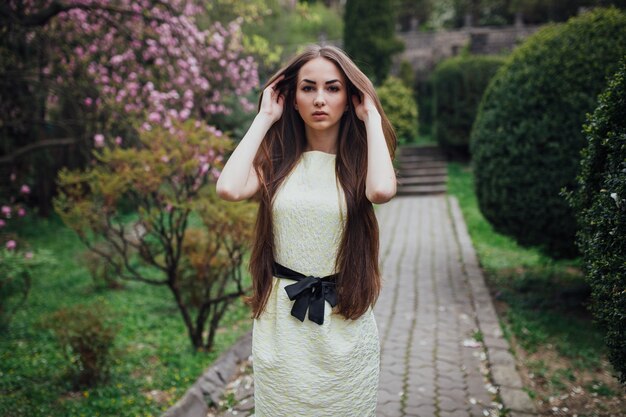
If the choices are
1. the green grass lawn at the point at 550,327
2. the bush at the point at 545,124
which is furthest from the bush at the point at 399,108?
the bush at the point at 545,124

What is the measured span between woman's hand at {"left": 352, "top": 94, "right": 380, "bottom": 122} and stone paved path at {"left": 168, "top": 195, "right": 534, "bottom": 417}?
2.35 meters

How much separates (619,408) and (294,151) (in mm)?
3165

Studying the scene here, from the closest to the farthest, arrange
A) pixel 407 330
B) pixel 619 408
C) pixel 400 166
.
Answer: pixel 619 408 < pixel 407 330 < pixel 400 166

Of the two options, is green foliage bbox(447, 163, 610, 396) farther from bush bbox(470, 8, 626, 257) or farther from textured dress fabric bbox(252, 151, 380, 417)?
textured dress fabric bbox(252, 151, 380, 417)

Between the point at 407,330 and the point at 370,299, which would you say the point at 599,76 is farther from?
the point at 370,299

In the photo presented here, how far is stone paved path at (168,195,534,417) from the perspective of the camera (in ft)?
12.1

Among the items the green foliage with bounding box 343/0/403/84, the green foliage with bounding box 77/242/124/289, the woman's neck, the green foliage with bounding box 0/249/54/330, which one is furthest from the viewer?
the green foliage with bounding box 343/0/403/84

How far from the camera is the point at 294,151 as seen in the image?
224 cm

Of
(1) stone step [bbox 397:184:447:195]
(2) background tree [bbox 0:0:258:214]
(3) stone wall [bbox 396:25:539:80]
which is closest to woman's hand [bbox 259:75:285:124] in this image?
(2) background tree [bbox 0:0:258:214]

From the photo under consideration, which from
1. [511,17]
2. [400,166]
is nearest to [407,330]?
[400,166]

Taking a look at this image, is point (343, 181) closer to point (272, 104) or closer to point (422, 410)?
point (272, 104)

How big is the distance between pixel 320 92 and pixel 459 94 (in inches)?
524

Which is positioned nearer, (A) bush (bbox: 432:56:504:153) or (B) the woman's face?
(B) the woman's face

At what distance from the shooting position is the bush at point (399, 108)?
13.7m
